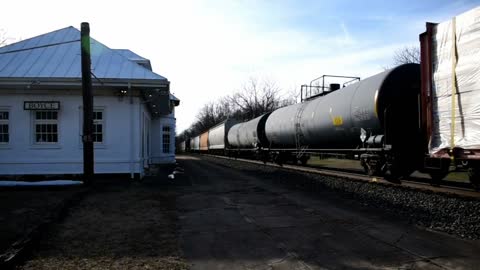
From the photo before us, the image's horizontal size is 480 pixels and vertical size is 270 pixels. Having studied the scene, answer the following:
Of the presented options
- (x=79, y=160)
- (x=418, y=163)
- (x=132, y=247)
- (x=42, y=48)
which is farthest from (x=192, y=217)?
(x=42, y=48)

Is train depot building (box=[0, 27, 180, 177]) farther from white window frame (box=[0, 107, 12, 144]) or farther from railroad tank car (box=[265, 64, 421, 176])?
railroad tank car (box=[265, 64, 421, 176])

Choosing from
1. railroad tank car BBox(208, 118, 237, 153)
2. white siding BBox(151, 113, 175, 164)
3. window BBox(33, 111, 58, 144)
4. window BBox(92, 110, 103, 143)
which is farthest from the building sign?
railroad tank car BBox(208, 118, 237, 153)

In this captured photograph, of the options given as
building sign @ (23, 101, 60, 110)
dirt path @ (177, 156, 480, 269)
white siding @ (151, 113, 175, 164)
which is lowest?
dirt path @ (177, 156, 480, 269)

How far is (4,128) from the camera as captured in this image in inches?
605

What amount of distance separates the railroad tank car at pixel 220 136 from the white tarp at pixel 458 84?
30805mm

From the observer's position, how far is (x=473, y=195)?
9.12 metres

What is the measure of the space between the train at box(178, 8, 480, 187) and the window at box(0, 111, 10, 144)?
12092 millimetres

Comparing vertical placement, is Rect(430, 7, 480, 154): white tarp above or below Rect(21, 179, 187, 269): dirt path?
above

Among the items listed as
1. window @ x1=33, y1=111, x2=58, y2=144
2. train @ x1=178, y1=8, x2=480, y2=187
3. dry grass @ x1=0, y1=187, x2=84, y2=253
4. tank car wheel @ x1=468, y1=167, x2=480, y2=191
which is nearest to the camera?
dry grass @ x1=0, y1=187, x2=84, y2=253

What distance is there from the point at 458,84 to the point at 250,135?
2052 centimetres

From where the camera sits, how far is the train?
29.5ft

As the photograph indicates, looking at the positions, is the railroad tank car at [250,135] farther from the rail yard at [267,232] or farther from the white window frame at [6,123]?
the rail yard at [267,232]

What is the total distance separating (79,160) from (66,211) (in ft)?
22.3

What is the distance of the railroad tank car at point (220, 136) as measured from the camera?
41.3m
